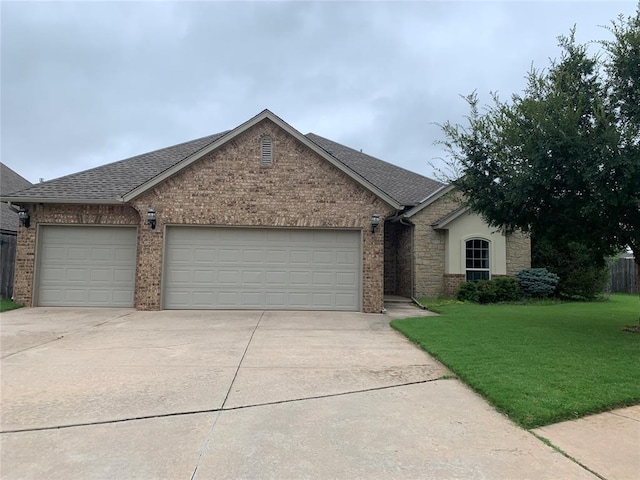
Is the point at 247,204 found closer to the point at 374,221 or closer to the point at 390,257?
the point at 374,221

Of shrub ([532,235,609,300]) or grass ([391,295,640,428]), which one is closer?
grass ([391,295,640,428])

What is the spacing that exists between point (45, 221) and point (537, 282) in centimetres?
1692

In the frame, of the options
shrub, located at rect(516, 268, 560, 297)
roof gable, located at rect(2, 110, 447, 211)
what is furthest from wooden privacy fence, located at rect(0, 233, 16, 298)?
shrub, located at rect(516, 268, 560, 297)

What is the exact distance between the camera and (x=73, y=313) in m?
11.5

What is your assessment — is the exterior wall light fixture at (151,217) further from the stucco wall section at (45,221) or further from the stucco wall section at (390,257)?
the stucco wall section at (390,257)

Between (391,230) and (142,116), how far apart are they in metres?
14.4

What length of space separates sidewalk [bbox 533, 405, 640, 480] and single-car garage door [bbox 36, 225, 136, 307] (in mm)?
12077

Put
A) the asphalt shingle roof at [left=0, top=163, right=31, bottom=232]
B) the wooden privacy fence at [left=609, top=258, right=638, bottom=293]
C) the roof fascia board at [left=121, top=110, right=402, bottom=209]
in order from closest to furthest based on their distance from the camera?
the roof fascia board at [left=121, top=110, right=402, bottom=209]
the asphalt shingle roof at [left=0, top=163, right=31, bottom=232]
the wooden privacy fence at [left=609, top=258, right=638, bottom=293]

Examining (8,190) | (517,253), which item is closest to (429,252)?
(517,253)

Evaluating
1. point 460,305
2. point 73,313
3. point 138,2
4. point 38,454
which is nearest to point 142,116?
point 138,2

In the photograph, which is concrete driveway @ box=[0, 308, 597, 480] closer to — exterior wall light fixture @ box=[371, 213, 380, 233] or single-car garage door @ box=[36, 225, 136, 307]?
single-car garage door @ box=[36, 225, 136, 307]

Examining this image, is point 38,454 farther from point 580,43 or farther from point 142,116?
point 142,116

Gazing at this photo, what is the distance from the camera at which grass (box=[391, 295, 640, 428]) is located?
4.48 meters

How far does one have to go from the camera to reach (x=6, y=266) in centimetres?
1368
